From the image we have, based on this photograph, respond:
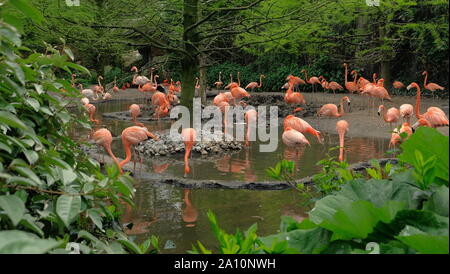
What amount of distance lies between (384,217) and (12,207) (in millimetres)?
718

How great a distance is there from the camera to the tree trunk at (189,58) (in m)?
8.00

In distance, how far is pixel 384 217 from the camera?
2.98 feet

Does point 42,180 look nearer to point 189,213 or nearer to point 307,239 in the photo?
point 307,239

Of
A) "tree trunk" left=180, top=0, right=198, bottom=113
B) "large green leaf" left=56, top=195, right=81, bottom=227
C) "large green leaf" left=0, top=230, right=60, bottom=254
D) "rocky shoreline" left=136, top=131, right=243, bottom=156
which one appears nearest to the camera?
"large green leaf" left=0, top=230, right=60, bottom=254

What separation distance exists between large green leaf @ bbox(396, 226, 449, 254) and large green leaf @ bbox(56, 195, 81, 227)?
770mm

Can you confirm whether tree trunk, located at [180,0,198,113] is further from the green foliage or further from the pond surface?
the green foliage

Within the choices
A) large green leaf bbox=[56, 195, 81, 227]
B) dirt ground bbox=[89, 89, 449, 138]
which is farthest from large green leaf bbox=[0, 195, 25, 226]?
dirt ground bbox=[89, 89, 449, 138]

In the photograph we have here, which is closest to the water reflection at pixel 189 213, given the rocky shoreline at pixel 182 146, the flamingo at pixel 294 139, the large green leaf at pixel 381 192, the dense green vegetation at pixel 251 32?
the dense green vegetation at pixel 251 32

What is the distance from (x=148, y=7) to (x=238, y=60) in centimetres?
1699

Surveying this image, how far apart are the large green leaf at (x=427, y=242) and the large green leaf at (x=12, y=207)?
2.33 feet

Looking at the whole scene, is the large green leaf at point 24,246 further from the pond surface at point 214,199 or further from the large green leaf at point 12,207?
the pond surface at point 214,199

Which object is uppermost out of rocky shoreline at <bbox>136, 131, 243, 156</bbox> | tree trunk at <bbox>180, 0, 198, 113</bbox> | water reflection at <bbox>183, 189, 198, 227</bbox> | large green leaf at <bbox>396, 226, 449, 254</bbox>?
tree trunk at <bbox>180, 0, 198, 113</bbox>

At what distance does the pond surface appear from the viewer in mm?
4230

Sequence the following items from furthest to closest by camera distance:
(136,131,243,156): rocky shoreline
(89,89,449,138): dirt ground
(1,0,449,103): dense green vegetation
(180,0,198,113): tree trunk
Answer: (89,89,449,138): dirt ground → (136,131,243,156): rocky shoreline → (180,0,198,113): tree trunk → (1,0,449,103): dense green vegetation
